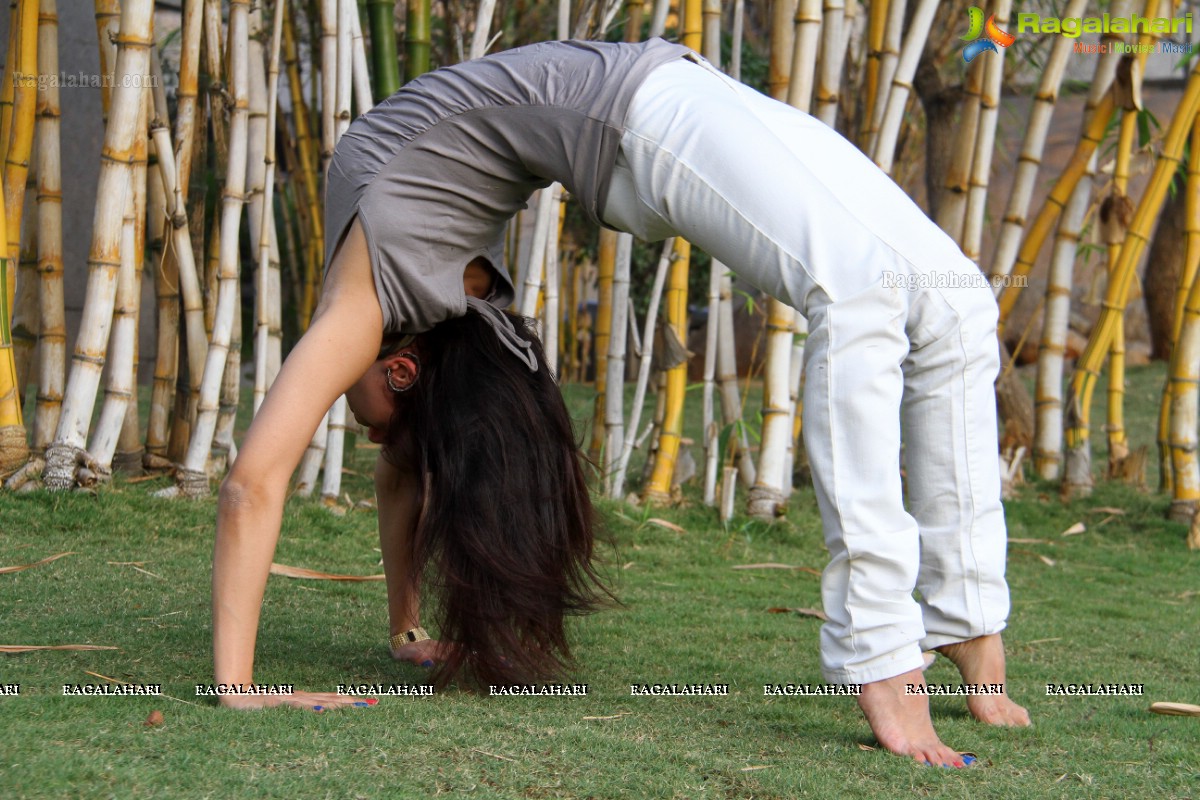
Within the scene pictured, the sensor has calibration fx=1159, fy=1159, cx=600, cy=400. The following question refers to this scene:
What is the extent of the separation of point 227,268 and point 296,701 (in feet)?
3.89

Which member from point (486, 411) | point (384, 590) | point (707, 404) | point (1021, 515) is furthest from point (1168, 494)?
point (486, 411)

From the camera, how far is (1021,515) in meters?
2.78

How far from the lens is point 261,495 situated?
3.74 ft

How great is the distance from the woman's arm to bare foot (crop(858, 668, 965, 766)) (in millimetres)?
522

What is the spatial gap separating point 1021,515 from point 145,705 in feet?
7.22

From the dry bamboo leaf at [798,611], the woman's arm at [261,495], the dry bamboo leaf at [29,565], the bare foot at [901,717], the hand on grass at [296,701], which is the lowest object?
the dry bamboo leaf at [798,611]

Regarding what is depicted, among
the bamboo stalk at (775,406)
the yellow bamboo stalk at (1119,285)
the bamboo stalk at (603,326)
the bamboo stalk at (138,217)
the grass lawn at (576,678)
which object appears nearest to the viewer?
the grass lawn at (576,678)

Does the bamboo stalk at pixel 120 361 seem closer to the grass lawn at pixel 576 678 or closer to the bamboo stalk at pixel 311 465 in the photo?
the grass lawn at pixel 576 678

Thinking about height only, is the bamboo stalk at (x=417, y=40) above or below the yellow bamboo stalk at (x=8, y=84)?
above

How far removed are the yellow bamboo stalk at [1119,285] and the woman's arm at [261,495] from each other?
2.19 m

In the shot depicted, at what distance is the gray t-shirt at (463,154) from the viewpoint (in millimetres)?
1190

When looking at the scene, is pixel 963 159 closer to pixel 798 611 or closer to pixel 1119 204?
pixel 1119 204

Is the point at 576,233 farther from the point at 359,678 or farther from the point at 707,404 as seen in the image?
the point at 359,678

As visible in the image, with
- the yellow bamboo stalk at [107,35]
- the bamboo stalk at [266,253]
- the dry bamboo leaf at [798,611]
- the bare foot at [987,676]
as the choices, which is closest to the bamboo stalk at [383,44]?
the bamboo stalk at [266,253]
